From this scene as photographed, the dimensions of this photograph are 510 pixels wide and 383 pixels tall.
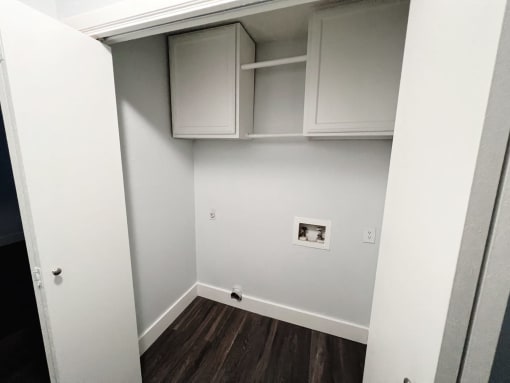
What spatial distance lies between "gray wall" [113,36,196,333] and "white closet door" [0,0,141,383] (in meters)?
0.34

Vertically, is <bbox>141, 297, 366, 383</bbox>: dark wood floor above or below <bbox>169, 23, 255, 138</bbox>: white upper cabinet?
below

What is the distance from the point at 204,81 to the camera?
1.60 meters

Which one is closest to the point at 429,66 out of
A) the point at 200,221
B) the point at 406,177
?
the point at 406,177

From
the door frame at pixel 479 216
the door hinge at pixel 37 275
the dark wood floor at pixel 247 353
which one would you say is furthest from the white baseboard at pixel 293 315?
the door frame at pixel 479 216

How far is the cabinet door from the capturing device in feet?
4.99

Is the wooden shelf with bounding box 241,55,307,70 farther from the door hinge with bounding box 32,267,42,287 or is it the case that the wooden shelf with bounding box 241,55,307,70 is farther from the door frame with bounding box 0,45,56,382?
the door hinge with bounding box 32,267,42,287

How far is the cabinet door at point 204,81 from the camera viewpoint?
1.52 m

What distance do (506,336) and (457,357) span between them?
0.12m

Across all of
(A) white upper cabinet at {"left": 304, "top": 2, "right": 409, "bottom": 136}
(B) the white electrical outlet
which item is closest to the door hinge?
(A) white upper cabinet at {"left": 304, "top": 2, "right": 409, "bottom": 136}

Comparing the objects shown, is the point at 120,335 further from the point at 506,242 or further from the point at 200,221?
the point at 506,242

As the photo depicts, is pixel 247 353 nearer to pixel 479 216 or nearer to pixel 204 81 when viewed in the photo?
pixel 479 216

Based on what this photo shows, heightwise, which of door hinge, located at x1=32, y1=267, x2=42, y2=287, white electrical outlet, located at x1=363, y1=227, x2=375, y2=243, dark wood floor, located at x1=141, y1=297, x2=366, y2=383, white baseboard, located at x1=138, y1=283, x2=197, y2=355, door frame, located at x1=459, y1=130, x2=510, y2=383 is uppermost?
door frame, located at x1=459, y1=130, x2=510, y2=383

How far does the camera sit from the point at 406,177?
2.06ft

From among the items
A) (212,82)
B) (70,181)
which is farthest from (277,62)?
(70,181)
